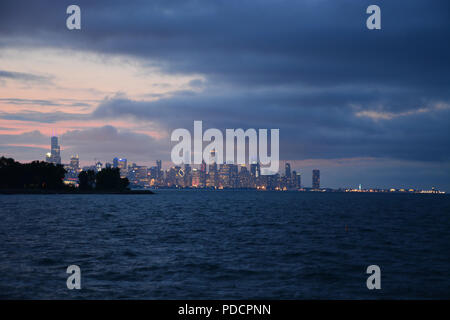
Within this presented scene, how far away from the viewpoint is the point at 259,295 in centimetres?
2564

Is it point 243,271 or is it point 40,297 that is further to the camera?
point 243,271

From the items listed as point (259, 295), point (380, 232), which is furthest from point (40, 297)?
point (380, 232)

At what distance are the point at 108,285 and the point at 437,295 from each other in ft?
73.9

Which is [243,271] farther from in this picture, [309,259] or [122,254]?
[122,254]

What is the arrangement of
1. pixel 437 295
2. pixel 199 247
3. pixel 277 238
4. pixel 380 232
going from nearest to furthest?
1. pixel 437 295
2. pixel 199 247
3. pixel 277 238
4. pixel 380 232

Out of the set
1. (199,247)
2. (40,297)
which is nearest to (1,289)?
(40,297)

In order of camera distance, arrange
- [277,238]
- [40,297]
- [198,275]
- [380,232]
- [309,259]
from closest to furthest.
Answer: [40,297]
[198,275]
[309,259]
[277,238]
[380,232]

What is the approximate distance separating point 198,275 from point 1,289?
13615 mm

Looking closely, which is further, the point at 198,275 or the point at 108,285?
the point at 198,275
